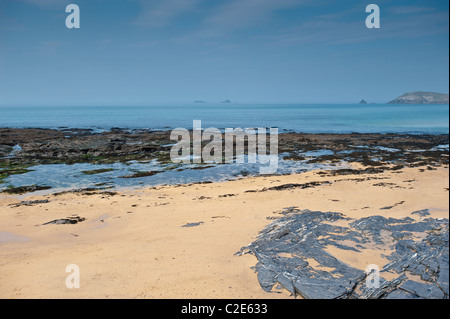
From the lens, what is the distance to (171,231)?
11.4 metres

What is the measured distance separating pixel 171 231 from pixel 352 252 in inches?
251

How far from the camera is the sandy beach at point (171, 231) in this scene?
723 centimetres

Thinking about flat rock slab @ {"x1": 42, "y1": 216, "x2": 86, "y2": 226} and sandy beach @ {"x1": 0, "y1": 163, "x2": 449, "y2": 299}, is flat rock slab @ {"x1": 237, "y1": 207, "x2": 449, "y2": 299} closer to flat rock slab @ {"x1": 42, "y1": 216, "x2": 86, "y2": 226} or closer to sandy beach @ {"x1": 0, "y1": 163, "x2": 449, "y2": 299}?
sandy beach @ {"x1": 0, "y1": 163, "x2": 449, "y2": 299}

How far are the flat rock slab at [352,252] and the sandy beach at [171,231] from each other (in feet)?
1.23

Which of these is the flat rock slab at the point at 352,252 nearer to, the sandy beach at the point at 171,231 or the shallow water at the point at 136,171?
the sandy beach at the point at 171,231

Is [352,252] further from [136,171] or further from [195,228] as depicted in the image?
[136,171]

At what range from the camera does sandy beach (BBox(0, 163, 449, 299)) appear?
7.23 metres

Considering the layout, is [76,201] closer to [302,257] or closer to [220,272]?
[220,272]

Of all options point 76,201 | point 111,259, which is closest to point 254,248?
point 111,259

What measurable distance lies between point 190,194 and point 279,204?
20.2ft

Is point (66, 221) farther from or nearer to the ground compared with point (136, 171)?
nearer to the ground

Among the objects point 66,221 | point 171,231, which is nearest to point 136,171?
point 66,221

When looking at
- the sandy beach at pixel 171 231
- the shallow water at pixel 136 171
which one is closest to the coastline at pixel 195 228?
the sandy beach at pixel 171 231

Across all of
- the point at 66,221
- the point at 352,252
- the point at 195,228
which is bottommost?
the point at 66,221
